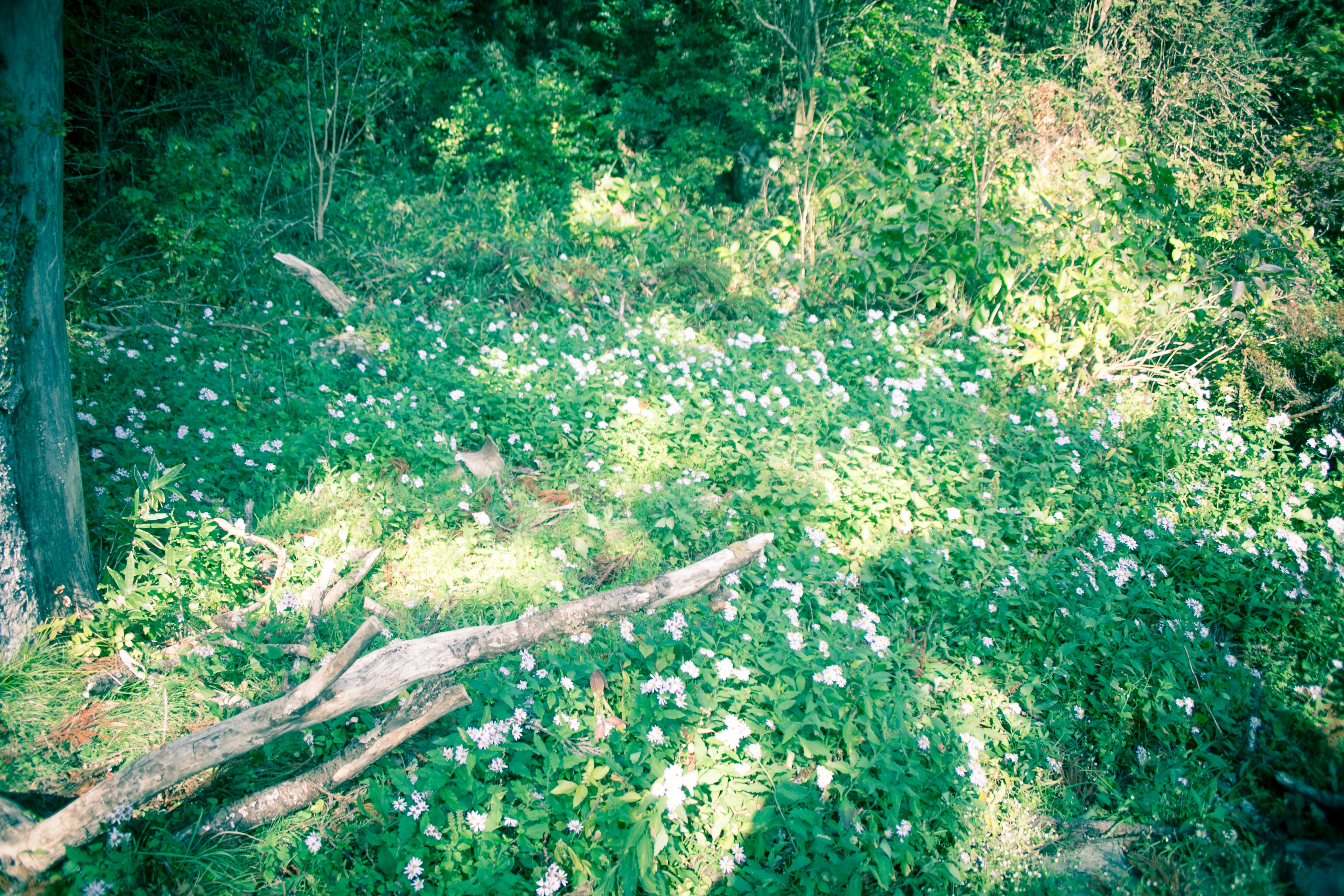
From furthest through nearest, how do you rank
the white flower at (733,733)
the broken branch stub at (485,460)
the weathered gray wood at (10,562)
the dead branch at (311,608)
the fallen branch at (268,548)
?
1. the broken branch stub at (485,460)
2. the fallen branch at (268,548)
3. the dead branch at (311,608)
4. the weathered gray wood at (10,562)
5. the white flower at (733,733)

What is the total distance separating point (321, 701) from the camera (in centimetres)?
199

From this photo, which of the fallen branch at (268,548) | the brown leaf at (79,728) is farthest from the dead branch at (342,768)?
the fallen branch at (268,548)

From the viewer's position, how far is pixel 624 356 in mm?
4402

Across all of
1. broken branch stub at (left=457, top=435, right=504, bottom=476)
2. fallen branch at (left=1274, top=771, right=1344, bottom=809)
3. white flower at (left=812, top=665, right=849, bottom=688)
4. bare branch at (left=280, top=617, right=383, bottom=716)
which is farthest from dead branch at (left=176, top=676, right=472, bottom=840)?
fallen branch at (left=1274, top=771, right=1344, bottom=809)

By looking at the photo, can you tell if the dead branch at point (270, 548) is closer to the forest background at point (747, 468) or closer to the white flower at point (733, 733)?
the forest background at point (747, 468)

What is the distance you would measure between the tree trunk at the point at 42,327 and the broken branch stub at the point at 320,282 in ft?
7.84

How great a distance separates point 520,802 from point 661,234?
5500 millimetres

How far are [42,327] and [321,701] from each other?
5.57 feet

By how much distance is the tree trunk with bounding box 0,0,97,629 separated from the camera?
2201mm

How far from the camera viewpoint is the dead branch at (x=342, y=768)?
1.91 meters

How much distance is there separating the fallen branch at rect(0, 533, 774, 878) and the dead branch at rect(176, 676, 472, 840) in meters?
0.07

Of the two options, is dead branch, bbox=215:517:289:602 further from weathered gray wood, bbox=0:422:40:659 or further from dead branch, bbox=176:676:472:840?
dead branch, bbox=176:676:472:840

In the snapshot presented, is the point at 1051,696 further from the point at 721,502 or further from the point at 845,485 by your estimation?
the point at 721,502

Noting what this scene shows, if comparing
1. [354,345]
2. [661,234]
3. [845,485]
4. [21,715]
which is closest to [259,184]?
[354,345]
